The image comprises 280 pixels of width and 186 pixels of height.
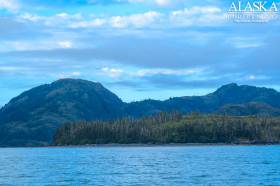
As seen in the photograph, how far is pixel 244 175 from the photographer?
118000mm

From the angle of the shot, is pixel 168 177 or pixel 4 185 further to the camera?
pixel 168 177

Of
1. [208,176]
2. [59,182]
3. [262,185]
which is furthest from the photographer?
[208,176]

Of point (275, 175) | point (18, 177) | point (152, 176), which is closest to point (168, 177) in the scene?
point (152, 176)

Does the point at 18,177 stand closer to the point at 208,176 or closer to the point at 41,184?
the point at 41,184

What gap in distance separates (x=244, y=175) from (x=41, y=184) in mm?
Answer: 40513

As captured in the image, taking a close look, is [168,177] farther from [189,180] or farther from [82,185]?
[82,185]

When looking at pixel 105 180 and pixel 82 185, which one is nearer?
pixel 82 185

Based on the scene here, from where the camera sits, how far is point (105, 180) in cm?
11050

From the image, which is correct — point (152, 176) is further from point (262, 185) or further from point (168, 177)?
point (262, 185)

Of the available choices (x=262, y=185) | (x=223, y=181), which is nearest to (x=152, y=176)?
(x=223, y=181)

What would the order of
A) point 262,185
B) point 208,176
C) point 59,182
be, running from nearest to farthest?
1. point 262,185
2. point 59,182
3. point 208,176

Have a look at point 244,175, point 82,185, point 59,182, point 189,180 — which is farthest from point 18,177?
point 244,175

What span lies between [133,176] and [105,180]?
390 inches

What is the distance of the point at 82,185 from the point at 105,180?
10.6 m
